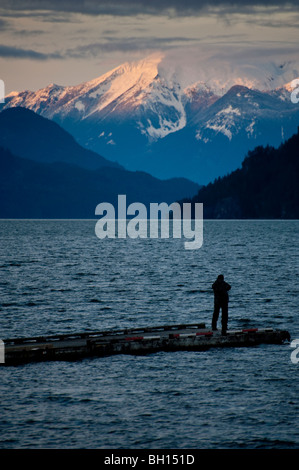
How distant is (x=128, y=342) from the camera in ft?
133

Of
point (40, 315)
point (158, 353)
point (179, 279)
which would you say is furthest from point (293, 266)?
point (158, 353)

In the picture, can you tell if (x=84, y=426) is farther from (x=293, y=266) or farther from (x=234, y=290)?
(x=293, y=266)

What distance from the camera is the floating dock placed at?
38.4 meters

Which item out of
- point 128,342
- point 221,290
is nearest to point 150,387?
point 128,342

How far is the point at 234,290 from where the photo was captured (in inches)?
2945

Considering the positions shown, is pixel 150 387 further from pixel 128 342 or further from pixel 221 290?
pixel 221 290

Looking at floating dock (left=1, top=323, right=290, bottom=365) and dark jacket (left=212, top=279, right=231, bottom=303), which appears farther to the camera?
dark jacket (left=212, top=279, right=231, bottom=303)

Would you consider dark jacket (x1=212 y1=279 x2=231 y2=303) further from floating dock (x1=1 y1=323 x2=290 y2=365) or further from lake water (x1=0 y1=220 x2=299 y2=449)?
lake water (x1=0 y1=220 x2=299 y2=449)

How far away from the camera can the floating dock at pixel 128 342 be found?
38406 millimetres

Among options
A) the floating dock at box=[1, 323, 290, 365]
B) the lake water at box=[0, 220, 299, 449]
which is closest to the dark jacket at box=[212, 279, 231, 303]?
the floating dock at box=[1, 323, 290, 365]

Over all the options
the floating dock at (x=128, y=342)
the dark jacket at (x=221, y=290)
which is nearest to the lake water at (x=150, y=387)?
the floating dock at (x=128, y=342)

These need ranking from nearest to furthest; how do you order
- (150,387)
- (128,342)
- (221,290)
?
(150,387) → (128,342) → (221,290)

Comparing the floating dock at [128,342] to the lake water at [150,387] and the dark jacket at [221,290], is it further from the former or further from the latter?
the dark jacket at [221,290]
